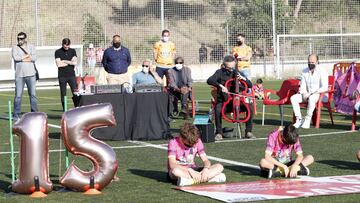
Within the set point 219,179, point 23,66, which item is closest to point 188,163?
point 219,179

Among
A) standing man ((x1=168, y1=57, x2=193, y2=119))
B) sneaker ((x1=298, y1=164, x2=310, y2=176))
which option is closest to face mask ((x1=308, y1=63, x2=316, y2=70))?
standing man ((x1=168, y1=57, x2=193, y2=119))

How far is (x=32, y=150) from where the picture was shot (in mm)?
11219

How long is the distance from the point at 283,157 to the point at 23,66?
33.5ft

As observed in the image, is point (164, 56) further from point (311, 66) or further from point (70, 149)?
point (70, 149)

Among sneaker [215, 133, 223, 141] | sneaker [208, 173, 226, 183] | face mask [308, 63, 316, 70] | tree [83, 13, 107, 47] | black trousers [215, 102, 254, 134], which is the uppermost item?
tree [83, 13, 107, 47]

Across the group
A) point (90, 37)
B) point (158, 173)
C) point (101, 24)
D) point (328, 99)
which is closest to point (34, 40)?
point (90, 37)

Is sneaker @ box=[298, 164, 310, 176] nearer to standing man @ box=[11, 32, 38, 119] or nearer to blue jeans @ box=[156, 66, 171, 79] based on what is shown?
standing man @ box=[11, 32, 38, 119]

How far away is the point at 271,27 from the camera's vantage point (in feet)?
136

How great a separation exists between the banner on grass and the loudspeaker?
4.62 meters

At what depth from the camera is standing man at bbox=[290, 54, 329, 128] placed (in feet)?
63.1

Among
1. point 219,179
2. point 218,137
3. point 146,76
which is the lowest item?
point 218,137

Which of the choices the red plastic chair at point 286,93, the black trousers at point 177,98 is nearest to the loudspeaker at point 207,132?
the red plastic chair at point 286,93

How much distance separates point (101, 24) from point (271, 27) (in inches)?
327

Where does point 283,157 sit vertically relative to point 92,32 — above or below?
below
